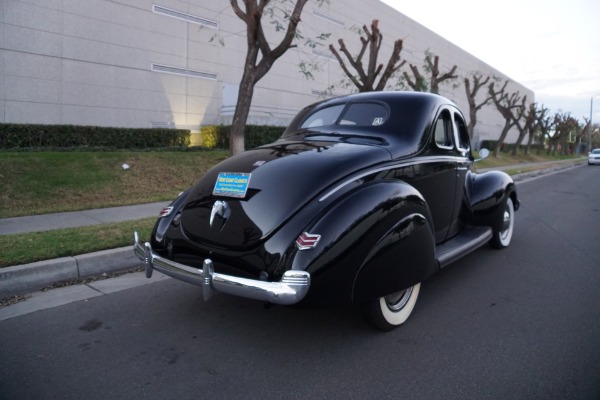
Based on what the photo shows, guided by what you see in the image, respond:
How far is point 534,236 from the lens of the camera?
698 cm

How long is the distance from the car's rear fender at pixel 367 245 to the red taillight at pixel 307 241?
0.03 m

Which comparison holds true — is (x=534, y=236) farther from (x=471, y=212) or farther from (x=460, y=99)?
(x=460, y=99)

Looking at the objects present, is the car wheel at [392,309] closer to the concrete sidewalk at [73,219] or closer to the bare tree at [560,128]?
the concrete sidewalk at [73,219]

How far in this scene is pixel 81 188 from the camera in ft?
29.3

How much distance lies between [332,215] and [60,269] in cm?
307

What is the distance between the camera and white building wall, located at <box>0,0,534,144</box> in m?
14.5

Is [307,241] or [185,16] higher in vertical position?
[185,16]

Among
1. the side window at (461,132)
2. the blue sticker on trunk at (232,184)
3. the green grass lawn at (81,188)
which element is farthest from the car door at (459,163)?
the green grass lawn at (81,188)

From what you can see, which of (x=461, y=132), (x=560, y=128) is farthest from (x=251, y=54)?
(x=560, y=128)

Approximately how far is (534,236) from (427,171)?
3.97 metres

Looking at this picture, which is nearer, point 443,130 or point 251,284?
point 251,284

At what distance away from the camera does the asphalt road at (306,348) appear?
8.59 feet

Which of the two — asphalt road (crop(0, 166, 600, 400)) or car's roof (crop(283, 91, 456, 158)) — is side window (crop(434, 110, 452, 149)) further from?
asphalt road (crop(0, 166, 600, 400))

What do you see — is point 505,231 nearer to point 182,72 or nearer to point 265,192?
point 265,192
